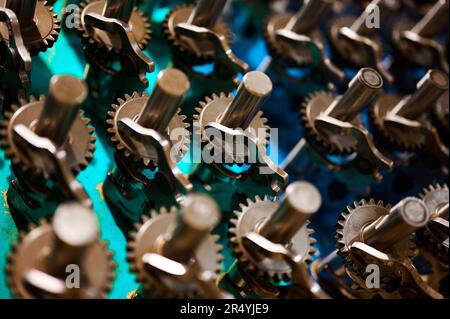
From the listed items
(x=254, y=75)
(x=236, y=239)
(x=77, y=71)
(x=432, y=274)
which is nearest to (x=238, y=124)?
(x=254, y=75)

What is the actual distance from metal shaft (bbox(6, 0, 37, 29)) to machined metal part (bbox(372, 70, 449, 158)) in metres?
0.61

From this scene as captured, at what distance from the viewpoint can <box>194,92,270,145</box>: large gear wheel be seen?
3.16 feet

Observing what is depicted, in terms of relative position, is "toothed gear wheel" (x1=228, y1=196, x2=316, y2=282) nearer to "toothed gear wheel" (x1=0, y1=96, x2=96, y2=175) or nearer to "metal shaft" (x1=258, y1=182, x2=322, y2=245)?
"metal shaft" (x1=258, y1=182, x2=322, y2=245)

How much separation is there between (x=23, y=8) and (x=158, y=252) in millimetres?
398

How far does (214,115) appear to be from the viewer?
0.98m

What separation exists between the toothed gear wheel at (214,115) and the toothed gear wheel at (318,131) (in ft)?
0.38

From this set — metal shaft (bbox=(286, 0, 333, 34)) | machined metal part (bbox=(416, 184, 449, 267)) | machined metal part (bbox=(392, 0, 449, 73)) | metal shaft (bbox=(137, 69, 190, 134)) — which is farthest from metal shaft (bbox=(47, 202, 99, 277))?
machined metal part (bbox=(392, 0, 449, 73))

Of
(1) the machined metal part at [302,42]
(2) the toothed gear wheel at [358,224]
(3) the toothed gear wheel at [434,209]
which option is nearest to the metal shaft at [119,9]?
(1) the machined metal part at [302,42]

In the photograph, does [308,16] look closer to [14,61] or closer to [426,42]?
[426,42]

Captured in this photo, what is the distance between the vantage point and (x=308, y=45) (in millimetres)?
1211

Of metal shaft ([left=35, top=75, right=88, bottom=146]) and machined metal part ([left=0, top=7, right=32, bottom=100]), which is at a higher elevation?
metal shaft ([left=35, top=75, right=88, bottom=146])

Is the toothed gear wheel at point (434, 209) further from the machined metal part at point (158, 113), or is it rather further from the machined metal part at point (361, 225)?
the machined metal part at point (158, 113)

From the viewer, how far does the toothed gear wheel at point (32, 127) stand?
797 millimetres

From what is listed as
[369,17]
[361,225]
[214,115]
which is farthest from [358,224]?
[369,17]
